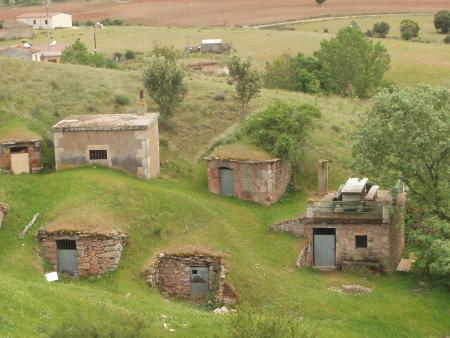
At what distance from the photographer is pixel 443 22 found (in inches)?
4186

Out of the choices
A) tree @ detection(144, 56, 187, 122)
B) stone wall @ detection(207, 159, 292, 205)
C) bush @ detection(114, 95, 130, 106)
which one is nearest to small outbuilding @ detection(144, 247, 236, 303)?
stone wall @ detection(207, 159, 292, 205)

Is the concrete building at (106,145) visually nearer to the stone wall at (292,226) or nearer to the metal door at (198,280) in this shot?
the stone wall at (292,226)

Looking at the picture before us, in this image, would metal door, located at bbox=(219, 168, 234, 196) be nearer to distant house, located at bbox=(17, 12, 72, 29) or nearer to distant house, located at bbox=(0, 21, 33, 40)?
distant house, located at bbox=(0, 21, 33, 40)

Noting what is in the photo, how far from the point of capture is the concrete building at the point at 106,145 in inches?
1451

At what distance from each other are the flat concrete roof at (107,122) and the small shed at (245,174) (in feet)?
11.7

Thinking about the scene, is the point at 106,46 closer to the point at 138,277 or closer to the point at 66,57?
the point at 66,57

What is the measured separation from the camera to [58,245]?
3062 centimetres

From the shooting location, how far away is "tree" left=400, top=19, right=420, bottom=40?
334 feet

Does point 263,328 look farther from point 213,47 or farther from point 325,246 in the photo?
point 213,47

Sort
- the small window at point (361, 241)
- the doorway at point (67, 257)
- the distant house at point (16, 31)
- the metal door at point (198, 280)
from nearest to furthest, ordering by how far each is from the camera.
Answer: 1. the doorway at point (67, 257)
2. the metal door at point (198, 280)
3. the small window at point (361, 241)
4. the distant house at point (16, 31)

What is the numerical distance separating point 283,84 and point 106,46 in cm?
2858

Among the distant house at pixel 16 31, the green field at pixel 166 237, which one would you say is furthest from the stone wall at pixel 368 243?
the distant house at pixel 16 31

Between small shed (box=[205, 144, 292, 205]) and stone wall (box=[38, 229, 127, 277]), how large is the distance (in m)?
9.64

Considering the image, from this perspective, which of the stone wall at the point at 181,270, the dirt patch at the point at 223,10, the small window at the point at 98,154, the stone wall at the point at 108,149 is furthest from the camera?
the dirt patch at the point at 223,10
